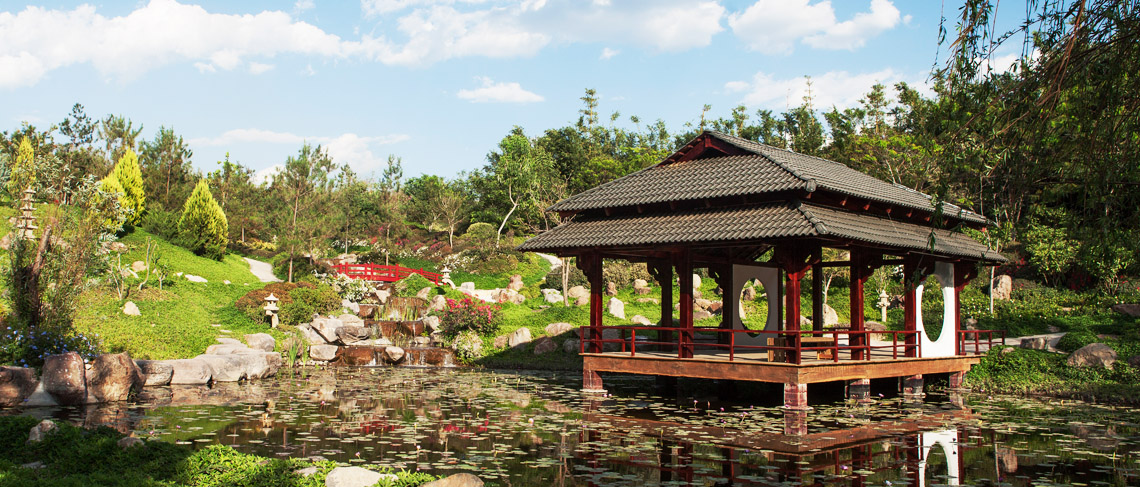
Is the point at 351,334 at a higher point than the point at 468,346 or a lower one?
higher

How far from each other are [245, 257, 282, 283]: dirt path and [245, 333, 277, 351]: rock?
12.7 meters

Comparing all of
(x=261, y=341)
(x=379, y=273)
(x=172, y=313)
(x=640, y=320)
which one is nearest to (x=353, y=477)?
(x=261, y=341)

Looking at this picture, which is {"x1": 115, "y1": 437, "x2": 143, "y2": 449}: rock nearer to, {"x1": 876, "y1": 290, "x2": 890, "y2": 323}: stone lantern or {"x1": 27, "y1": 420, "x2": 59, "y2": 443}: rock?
{"x1": 27, "y1": 420, "x2": 59, "y2": 443}: rock

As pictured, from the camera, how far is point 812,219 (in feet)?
42.9

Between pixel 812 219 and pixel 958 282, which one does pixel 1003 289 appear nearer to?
pixel 958 282

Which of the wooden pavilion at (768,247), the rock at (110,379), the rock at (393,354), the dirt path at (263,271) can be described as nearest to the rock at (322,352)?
the rock at (393,354)

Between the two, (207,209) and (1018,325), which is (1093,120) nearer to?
(1018,325)

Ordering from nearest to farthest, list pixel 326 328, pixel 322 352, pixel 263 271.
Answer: pixel 322 352 < pixel 326 328 < pixel 263 271

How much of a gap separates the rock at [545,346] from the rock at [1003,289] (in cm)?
1551

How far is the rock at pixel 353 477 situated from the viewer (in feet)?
22.5

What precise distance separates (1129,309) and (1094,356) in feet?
25.9

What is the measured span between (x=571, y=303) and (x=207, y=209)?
16638 mm

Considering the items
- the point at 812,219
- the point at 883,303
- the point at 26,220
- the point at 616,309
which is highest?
the point at 26,220

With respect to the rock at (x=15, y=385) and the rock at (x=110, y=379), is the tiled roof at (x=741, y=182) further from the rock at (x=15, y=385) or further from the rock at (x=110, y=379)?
the rock at (x=15, y=385)
